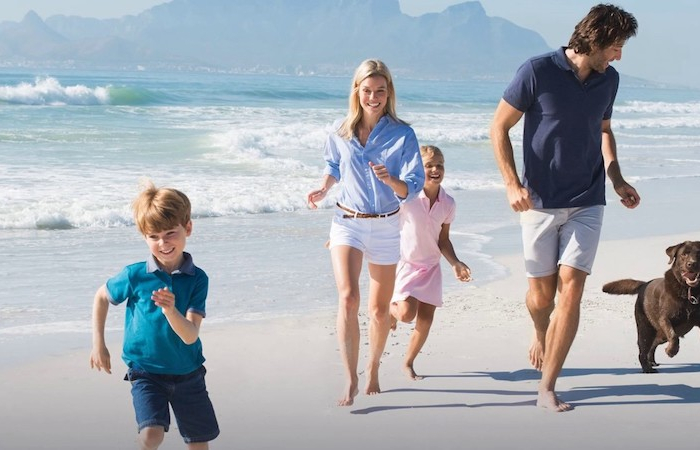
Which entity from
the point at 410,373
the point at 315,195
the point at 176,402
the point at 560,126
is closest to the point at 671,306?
the point at 560,126

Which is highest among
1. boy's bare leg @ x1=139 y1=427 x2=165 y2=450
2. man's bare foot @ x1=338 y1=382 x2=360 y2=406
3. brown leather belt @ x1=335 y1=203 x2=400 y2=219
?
brown leather belt @ x1=335 y1=203 x2=400 y2=219

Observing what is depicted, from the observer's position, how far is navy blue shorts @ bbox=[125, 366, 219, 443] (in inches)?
154

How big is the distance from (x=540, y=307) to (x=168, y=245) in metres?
2.59

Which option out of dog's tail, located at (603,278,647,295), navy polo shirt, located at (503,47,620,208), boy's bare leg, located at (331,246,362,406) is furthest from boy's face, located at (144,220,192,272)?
dog's tail, located at (603,278,647,295)

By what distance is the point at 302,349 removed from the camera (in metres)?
6.49

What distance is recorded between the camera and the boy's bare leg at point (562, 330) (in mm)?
5355

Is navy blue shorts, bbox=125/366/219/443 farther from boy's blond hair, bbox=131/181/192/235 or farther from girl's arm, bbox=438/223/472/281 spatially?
girl's arm, bbox=438/223/472/281

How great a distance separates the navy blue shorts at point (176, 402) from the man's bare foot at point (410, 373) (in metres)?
2.06

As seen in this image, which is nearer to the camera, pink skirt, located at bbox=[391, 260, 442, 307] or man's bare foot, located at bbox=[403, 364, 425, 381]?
man's bare foot, located at bbox=[403, 364, 425, 381]

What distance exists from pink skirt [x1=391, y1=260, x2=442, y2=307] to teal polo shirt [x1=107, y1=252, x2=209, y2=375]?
231 cm

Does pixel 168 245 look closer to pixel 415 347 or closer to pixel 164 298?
pixel 164 298

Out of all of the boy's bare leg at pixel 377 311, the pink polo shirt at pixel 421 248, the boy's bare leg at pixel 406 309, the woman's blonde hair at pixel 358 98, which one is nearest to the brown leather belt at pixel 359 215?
the boy's bare leg at pixel 377 311

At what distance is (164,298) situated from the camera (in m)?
3.66

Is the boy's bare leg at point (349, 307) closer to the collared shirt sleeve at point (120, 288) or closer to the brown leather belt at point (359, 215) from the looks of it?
the brown leather belt at point (359, 215)
